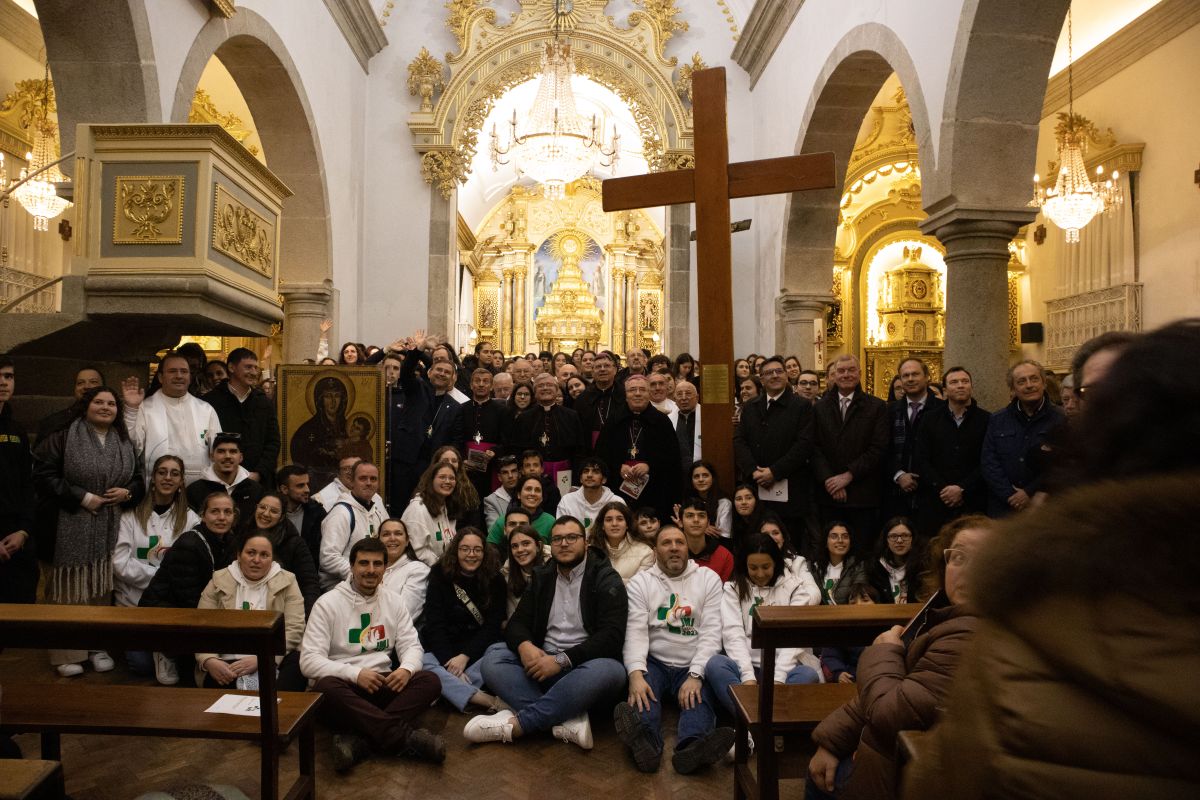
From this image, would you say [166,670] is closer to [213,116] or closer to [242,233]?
[242,233]

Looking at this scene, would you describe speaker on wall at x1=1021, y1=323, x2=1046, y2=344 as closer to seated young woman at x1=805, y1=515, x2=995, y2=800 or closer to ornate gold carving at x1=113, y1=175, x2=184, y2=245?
seated young woman at x1=805, y1=515, x2=995, y2=800

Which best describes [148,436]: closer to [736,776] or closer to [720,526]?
[720,526]

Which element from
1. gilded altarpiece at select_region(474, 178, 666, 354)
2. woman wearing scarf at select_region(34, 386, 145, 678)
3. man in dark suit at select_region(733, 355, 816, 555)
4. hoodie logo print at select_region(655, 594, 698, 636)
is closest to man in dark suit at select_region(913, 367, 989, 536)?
man in dark suit at select_region(733, 355, 816, 555)

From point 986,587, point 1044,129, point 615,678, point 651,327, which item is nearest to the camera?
point 986,587

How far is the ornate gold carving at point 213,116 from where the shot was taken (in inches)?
451

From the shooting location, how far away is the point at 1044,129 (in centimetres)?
1118

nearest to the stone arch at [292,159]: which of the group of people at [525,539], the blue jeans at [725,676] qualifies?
the group of people at [525,539]

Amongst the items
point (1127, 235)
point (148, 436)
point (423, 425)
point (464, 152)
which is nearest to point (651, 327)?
point (464, 152)

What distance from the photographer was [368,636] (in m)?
4.14

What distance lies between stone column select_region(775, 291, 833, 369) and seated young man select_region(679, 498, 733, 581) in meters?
5.46

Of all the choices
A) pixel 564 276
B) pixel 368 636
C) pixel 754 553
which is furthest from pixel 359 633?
pixel 564 276

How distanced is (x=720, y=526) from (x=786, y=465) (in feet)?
2.14

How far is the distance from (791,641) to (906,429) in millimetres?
2913

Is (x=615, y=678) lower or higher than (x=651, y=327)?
lower
